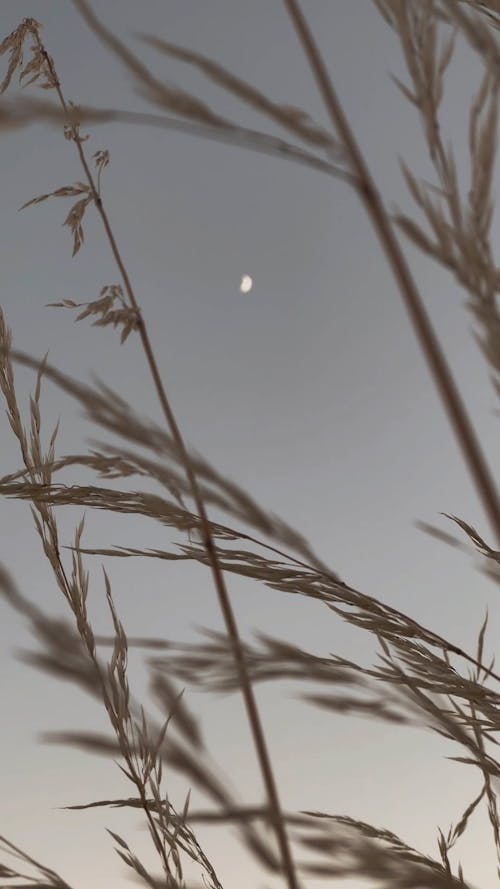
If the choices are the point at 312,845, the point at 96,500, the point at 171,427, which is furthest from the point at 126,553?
the point at 312,845

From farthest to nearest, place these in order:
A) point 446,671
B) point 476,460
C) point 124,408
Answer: point 446,671
point 124,408
point 476,460

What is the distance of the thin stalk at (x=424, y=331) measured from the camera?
47 cm

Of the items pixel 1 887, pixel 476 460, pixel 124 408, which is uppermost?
pixel 124 408

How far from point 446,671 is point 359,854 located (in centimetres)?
59

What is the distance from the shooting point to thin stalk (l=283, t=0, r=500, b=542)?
47 cm

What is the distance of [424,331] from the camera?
0.49 metres

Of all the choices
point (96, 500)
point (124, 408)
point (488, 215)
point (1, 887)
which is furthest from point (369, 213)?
point (96, 500)

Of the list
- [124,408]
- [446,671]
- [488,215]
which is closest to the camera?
[488,215]

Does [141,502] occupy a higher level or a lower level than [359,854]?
higher

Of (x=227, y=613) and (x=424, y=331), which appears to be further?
(x=227, y=613)

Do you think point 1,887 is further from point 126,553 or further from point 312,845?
point 126,553

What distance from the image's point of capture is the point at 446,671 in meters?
1.04

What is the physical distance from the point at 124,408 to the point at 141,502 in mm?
390

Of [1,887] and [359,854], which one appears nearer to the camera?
[359,854]
